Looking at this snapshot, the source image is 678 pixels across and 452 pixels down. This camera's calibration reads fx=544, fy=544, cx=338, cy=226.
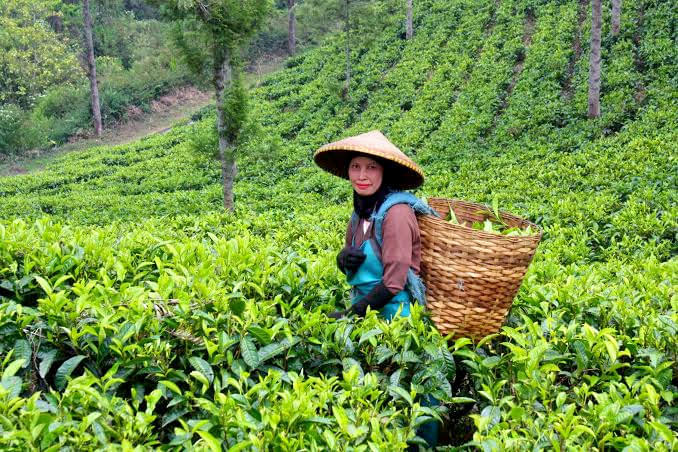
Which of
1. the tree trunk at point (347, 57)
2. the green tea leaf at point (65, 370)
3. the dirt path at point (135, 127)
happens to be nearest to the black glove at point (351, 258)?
the green tea leaf at point (65, 370)

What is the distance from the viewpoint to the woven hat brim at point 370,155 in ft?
9.71

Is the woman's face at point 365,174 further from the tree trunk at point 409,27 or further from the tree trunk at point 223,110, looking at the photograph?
the tree trunk at point 409,27

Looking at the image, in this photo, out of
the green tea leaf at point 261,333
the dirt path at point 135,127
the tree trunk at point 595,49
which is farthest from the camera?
the dirt path at point 135,127

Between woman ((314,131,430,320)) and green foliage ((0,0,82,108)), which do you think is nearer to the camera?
woman ((314,131,430,320))

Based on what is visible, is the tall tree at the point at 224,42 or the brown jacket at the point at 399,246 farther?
the tall tree at the point at 224,42

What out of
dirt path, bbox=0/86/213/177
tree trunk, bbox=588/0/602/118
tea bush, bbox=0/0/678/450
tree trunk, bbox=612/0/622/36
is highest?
tree trunk, bbox=612/0/622/36

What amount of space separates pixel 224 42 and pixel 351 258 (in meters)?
8.54

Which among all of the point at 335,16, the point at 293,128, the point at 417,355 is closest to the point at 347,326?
the point at 417,355

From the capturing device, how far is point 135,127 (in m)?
28.8

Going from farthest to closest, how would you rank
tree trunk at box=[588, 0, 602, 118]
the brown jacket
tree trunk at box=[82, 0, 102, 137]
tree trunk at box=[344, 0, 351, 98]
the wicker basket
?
tree trunk at box=[82, 0, 102, 137] → tree trunk at box=[344, 0, 351, 98] → tree trunk at box=[588, 0, 602, 118] → the brown jacket → the wicker basket

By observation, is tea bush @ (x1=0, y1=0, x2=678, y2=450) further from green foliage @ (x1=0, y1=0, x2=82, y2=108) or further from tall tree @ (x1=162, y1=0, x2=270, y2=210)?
green foliage @ (x1=0, y1=0, x2=82, y2=108)

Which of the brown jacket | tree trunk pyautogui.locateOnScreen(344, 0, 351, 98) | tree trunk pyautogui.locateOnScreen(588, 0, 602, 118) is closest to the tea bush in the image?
the brown jacket

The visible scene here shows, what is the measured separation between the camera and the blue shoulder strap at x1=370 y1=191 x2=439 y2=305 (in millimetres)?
2836

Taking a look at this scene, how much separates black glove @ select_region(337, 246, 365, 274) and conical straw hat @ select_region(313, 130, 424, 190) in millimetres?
534
